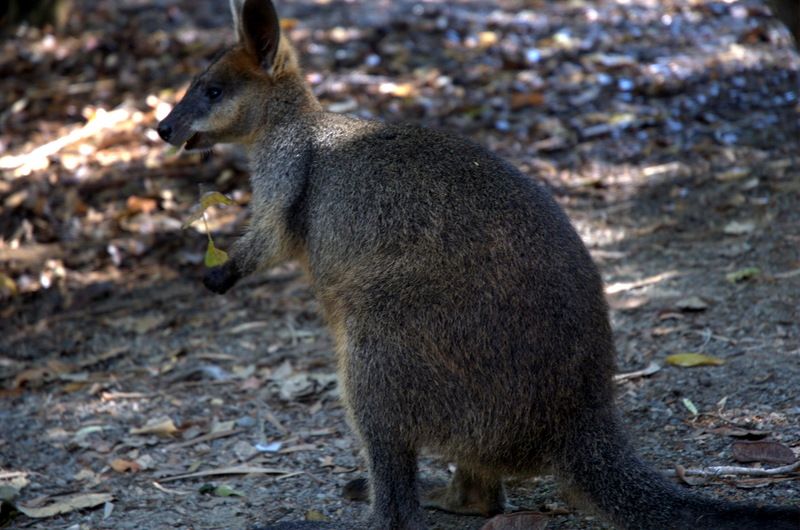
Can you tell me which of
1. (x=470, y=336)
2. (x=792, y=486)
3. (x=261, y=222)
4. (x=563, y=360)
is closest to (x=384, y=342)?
(x=470, y=336)

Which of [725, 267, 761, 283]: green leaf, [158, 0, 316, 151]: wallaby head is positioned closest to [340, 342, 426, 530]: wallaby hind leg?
[158, 0, 316, 151]: wallaby head

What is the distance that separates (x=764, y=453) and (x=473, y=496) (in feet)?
3.88

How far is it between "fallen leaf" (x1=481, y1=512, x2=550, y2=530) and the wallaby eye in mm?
2369

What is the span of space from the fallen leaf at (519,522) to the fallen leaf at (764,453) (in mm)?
881

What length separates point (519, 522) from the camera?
328 cm

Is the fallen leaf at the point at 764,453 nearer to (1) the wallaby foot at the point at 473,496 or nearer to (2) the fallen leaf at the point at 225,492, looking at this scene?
(1) the wallaby foot at the point at 473,496

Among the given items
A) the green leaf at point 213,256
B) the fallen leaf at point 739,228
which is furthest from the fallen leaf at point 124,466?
the fallen leaf at point 739,228

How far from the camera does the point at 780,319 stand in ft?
15.0

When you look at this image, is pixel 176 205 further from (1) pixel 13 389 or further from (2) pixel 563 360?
(2) pixel 563 360

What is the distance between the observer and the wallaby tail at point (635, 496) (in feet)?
8.55

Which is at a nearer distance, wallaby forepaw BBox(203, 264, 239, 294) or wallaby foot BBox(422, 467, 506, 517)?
wallaby foot BBox(422, 467, 506, 517)

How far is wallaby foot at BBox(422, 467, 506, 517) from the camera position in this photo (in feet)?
11.6

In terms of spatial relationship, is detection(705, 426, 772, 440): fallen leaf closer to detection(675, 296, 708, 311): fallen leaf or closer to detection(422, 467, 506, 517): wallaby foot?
detection(422, 467, 506, 517): wallaby foot

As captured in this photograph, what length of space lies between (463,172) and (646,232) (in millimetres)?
2832
